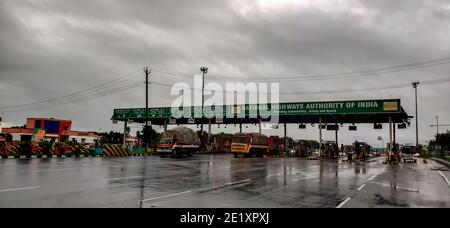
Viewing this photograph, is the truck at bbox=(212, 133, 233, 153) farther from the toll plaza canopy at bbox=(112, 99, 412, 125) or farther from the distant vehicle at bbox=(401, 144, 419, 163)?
the distant vehicle at bbox=(401, 144, 419, 163)

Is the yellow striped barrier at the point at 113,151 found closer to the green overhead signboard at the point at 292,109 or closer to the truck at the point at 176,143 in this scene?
the truck at the point at 176,143

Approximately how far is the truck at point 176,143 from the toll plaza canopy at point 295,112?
933 cm

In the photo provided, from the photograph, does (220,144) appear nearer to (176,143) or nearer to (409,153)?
(176,143)

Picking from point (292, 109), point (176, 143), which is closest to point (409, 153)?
point (292, 109)

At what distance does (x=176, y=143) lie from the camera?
39469 millimetres

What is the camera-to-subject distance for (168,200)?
9.81 metres

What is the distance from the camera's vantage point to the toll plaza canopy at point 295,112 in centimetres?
4084

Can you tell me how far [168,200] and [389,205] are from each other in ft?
21.0

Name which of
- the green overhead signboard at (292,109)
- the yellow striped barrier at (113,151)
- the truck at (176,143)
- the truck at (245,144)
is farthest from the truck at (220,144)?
the yellow striped barrier at (113,151)

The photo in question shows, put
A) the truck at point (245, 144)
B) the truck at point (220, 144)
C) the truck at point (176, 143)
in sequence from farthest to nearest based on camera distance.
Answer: the truck at point (220, 144) < the truck at point (245, 144) < the truck at point (176, 143)

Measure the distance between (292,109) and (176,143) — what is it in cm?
1615

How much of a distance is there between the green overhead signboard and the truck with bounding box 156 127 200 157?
9104 mm
